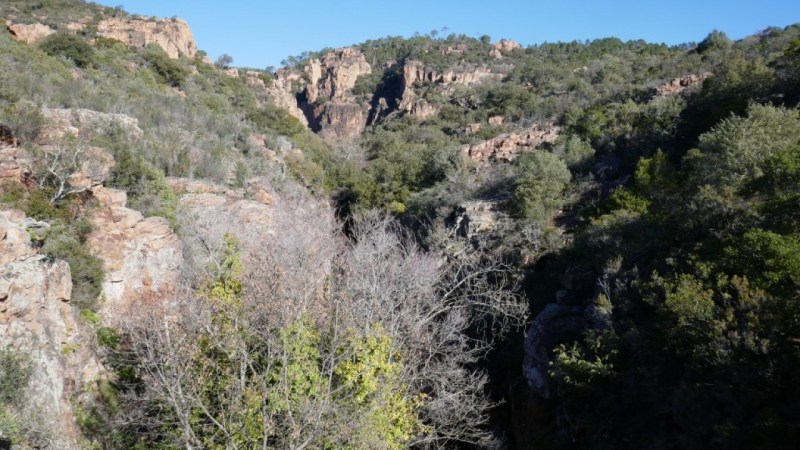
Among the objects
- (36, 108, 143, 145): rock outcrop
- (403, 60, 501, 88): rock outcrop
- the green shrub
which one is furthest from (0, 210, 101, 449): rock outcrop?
(403, 60, 501, 88): rock outcrop

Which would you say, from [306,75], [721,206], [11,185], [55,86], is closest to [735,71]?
[721,206]

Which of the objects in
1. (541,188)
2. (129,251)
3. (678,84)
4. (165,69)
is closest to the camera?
(129,251)

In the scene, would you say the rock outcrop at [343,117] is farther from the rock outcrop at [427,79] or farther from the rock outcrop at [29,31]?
the rock outcrop at [29,31]

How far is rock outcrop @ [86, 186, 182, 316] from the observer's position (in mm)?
11219

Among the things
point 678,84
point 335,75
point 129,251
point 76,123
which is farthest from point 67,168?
point 335,75

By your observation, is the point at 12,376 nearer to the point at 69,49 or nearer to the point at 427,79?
the point at 69,49

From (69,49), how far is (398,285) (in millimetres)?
26141

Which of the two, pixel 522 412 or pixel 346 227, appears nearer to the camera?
pixel 522 412

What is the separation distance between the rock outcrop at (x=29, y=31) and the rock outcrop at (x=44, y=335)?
26074 mm

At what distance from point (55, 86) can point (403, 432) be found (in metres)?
21.2

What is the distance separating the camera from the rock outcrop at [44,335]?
24.8ft

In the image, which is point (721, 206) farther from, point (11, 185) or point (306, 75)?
point (306, 75)

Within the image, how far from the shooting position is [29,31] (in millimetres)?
29969

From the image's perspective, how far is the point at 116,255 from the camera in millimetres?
11508
